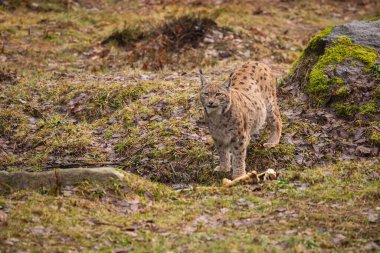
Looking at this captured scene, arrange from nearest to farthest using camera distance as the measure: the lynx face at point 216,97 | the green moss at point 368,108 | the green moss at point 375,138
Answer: the lynx face at point 216,97 < the green moss at point 375,138 < the green moss at point 368,108

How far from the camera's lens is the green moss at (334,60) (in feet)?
35.5

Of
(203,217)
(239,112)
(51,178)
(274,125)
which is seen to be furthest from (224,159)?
(51,178)

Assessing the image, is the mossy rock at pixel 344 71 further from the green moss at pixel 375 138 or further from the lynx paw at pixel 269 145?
the lynx paw at pixel 269 145

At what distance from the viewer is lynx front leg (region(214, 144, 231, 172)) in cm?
922

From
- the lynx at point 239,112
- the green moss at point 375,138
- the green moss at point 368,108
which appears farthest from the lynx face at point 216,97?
the green moss at point 368,108

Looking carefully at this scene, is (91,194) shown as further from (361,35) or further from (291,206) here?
(361,35)

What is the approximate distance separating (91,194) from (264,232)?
2.16 meters

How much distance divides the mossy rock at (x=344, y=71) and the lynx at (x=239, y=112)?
116 centimetres

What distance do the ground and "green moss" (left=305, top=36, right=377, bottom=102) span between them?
1.24 ft

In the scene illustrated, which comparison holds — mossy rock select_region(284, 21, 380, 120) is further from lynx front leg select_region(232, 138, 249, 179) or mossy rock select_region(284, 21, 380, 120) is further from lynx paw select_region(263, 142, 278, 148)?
lynx front leg select_region(232, 138, 249, 179)

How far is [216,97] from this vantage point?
8750 millimetres

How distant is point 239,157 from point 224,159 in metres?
0.37

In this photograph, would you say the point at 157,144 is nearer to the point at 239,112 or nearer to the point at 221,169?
the point at 221,169

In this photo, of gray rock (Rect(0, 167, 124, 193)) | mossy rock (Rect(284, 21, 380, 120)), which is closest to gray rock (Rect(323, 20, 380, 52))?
mossy rock (Rect(284, 21, 380, 120))
